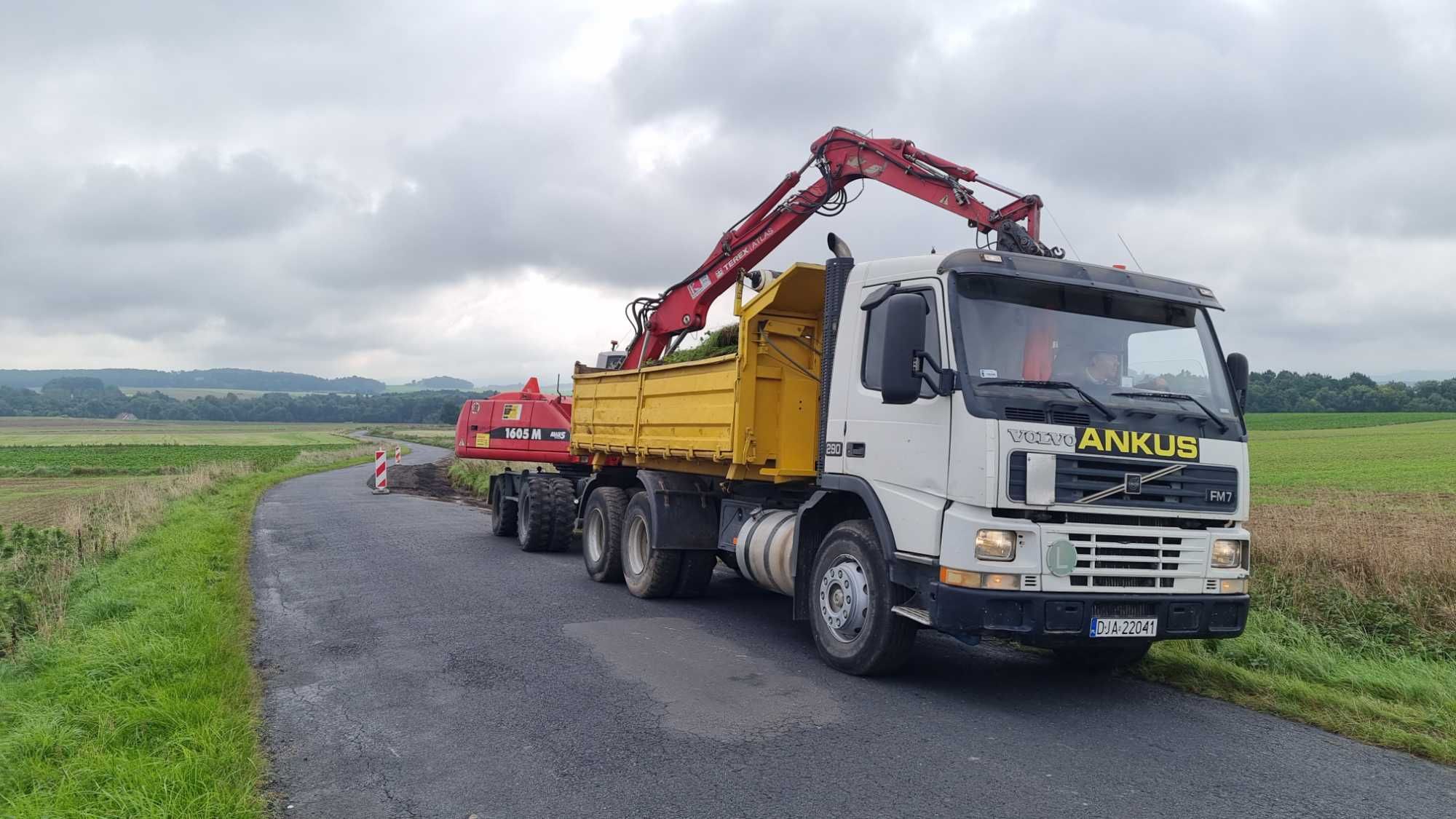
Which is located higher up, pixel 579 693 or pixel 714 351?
pixel 714 351

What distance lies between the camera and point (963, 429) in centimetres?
584

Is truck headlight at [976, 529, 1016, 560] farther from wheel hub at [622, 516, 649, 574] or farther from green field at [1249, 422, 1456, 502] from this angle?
green field at [1249, 422, 1456, 502]

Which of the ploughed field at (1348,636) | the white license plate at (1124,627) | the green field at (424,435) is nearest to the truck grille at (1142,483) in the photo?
the white license plate at (1124,627)

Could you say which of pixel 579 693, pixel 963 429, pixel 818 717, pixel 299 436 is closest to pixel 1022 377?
pixel 963 429

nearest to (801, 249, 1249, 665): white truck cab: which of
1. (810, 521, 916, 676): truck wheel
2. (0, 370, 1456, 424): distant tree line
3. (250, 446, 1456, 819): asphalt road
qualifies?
(810, 521, 916, 676): truck wheel

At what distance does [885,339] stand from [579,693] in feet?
9.47

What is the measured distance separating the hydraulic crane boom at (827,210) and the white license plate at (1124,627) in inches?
123

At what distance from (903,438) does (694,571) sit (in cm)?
396

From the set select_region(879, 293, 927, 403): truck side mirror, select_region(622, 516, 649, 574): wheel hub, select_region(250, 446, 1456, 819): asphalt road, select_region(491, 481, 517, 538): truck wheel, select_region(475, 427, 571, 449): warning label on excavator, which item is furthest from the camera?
select_region(491, 481, 517, 538): truck wheel

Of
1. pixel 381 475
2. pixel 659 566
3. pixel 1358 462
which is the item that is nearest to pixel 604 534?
pixel 659 566

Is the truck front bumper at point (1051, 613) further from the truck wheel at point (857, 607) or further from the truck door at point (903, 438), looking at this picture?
the truck wheel at point (857, 607)

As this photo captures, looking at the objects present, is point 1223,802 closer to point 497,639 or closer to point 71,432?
point 497,639

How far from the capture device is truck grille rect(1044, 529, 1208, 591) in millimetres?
5738

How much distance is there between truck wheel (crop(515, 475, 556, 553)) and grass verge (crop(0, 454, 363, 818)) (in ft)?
13.4
